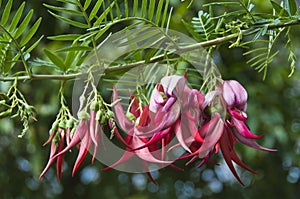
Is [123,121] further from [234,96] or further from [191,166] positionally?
[191,166]

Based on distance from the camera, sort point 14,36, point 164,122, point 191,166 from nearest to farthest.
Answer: point 164,122
point 14,36
point 191,166

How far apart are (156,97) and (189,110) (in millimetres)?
34

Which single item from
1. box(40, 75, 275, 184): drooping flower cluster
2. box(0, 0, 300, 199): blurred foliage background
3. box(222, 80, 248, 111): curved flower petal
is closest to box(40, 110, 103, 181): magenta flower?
box(40, 75, 275, 184): drooping flower cluster

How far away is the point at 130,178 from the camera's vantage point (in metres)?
1.98

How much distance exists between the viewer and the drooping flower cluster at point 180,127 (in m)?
0.50

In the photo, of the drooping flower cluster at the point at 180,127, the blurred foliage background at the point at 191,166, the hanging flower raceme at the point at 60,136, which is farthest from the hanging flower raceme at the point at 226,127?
the blurred foliage background at the point at 191,166

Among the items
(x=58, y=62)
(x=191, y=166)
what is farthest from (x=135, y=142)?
(x=191, y=166)

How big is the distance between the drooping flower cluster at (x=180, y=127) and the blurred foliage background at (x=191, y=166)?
3.08 ft

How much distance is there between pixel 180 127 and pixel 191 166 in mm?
1384

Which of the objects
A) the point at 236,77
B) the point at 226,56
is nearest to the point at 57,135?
the point at 236,77

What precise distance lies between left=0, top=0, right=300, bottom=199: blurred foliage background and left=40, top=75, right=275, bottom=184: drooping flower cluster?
0.94m

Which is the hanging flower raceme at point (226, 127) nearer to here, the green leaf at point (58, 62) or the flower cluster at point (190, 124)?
the flower cluster at point (190, 124)

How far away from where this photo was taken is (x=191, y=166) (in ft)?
6.14

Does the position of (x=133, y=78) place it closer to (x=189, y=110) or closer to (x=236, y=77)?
(x=189, y=110)
